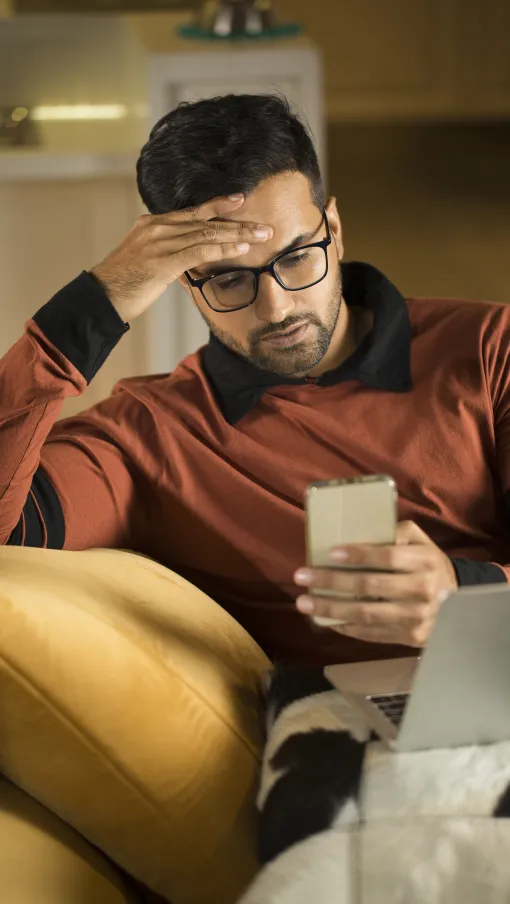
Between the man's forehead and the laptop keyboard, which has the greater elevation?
the man's forehead

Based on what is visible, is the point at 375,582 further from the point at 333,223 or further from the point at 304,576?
the point at 333,223

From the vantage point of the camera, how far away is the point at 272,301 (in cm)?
132

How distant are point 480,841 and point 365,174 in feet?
11.4

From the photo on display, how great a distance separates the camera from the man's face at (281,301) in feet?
4.29

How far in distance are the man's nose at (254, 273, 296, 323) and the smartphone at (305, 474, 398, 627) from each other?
1.48 feet

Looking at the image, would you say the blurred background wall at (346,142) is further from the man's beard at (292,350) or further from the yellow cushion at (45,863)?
the yellow cushion at (45,863)

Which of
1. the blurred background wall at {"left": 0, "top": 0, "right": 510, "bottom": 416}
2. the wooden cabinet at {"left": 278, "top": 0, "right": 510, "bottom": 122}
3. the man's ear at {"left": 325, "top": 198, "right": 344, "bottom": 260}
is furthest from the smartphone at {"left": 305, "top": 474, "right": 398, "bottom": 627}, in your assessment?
the wooden cabinet at {"left": 278, "top": 0, "right": 510, "bottom": 122}

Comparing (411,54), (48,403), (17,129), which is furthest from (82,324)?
(411,54)

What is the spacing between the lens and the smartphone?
905 mm

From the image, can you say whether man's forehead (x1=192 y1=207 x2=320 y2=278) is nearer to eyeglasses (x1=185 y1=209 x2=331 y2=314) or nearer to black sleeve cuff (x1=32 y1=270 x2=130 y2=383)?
eyeglasses (x1=185 y1=209 x2=331 y2=314)

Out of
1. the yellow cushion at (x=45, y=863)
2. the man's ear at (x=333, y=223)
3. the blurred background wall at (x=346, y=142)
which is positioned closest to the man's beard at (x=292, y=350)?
the man's ear at (x=333, y=223)

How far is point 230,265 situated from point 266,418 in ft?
0.66

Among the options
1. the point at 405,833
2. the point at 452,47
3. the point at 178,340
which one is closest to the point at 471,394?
the point at 405,833

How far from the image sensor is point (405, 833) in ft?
2.71
